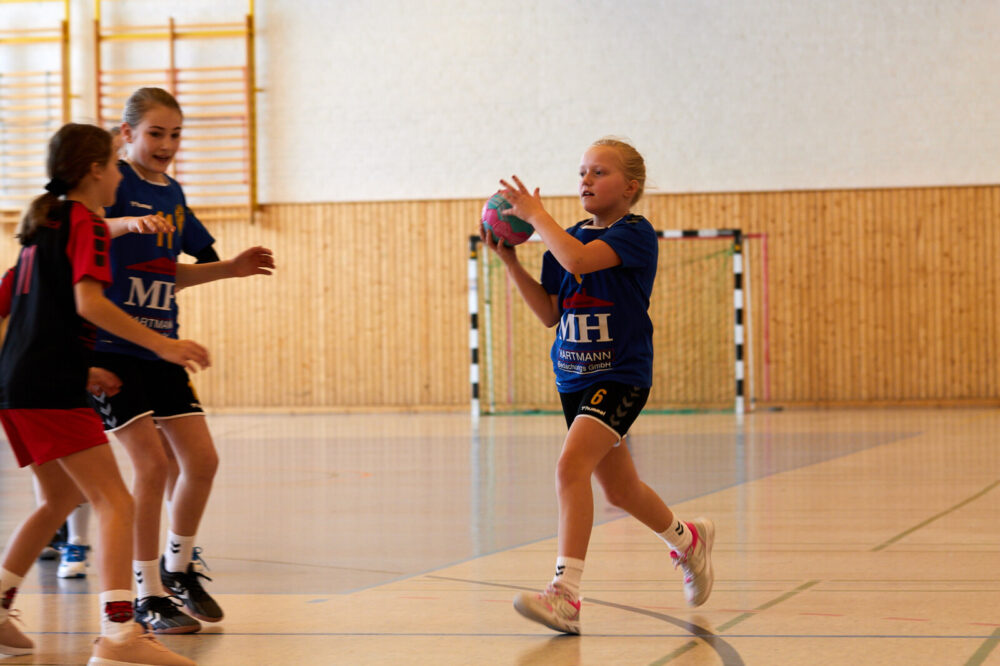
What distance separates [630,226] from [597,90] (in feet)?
35.1

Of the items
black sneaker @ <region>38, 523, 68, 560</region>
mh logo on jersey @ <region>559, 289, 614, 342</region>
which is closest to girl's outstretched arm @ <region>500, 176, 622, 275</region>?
mh logo on jersey @ <region>559, 289, 614, 342</region>

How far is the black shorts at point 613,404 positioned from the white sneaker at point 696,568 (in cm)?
42

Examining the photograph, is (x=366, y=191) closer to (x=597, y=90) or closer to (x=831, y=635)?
(x=597, y=90)

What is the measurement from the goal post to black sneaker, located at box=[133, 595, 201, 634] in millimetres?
→ 10053

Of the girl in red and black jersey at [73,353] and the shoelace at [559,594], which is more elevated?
the girl in red and black jersey at [73,353]

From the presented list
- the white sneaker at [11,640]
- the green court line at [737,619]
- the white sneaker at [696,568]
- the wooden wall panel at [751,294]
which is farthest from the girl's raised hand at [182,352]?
the wooden wall panel at [751,294]

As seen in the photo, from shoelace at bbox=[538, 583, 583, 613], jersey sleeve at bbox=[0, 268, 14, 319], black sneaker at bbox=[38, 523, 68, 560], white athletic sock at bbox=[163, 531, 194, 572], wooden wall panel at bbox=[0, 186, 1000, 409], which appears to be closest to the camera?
jersey sleeve at bbox=[0, 268, 14, 319]

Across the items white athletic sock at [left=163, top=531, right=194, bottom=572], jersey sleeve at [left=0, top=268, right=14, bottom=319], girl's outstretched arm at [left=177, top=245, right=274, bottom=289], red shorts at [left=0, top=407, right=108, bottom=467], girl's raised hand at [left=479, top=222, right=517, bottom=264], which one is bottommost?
white athletic sock at [left=163, top=531, right=194, bottom=572]

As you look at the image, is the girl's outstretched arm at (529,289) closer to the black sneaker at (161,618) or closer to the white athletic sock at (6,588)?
the black sneaker at (161,618)

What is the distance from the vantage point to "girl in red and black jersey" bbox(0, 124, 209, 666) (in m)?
2.48

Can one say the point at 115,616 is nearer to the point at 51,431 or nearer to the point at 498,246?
the point at 51,431

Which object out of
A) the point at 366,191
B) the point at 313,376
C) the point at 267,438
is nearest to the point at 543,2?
the point at 366,191

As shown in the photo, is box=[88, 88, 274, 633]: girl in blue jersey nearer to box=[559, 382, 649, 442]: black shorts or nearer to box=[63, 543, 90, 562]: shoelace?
box=[63, 543, 90, 562]: shoelace

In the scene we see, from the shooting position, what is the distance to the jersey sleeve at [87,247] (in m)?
2.51
